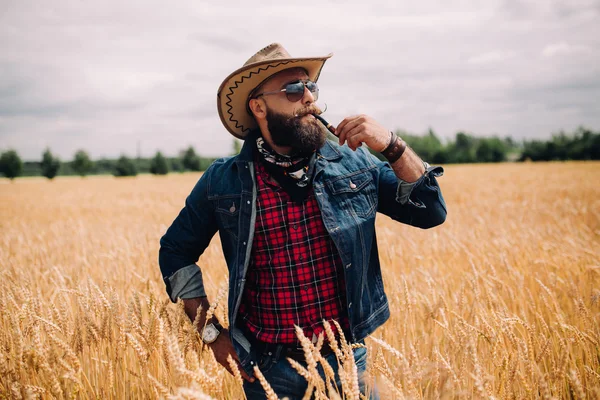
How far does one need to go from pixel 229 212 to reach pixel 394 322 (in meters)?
1.64

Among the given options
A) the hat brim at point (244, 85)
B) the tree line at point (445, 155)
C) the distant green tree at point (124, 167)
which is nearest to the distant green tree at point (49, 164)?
the tree line at point (445, 155)

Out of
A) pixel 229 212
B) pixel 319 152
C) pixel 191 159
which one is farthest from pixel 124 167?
pixel 319 152

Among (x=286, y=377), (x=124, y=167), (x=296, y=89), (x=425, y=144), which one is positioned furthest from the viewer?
(x=425, y=144)

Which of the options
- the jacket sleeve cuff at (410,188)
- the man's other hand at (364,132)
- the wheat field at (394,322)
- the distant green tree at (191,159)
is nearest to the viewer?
the wheat field at (394,322)

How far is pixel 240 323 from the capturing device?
2.10 m

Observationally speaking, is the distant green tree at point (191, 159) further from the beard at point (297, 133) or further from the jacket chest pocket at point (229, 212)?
the beard at point (297, 133)

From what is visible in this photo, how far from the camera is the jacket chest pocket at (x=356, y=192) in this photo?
200 centimetres

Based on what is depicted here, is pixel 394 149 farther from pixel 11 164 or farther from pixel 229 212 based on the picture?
pixel 11 164

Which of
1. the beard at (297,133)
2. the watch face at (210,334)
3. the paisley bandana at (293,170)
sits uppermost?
the beard at (297,133)

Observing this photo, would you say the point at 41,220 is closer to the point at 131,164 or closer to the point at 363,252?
the point at 363,252

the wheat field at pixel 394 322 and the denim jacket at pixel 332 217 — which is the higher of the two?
the denim jacket at pixel 332 217

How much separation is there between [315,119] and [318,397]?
4.19 ft

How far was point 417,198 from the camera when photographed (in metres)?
1.93

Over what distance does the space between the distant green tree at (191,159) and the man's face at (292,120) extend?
7352cm
